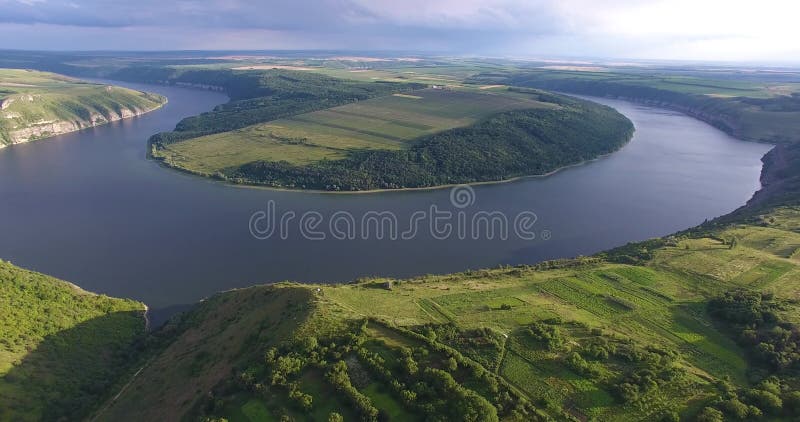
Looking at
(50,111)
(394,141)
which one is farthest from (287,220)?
(50,111)

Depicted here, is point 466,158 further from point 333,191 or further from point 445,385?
point 445,385

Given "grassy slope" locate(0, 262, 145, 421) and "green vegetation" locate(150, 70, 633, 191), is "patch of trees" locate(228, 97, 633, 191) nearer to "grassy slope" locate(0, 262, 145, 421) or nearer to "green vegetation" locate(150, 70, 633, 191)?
"green vegetation" locate(150, 70, 633, 191)

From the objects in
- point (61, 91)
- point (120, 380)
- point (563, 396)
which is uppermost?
point (61, 91)

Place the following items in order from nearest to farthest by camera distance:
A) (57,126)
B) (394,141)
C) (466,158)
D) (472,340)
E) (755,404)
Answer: (755,404) < (472,340) < (466,158) < (394,141) < (57,126)

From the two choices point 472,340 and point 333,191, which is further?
point 333,191

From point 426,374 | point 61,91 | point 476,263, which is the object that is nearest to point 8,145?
point 61,91

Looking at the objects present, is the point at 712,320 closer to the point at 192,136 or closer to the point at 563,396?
the point at 563,396

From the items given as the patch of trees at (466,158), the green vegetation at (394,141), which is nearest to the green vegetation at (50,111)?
the green vegetation at (394,141)
